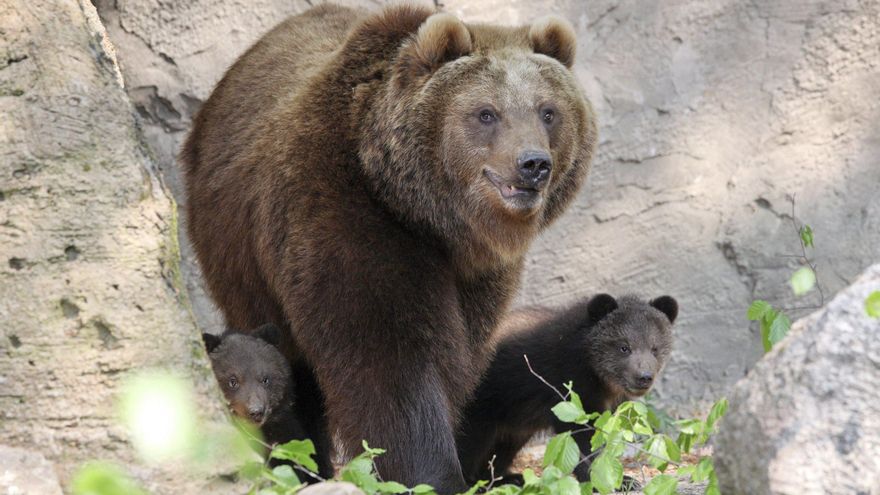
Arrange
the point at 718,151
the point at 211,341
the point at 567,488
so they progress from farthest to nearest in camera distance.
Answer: the point at 718,151 → the point at 211,341 → the point at 567,488

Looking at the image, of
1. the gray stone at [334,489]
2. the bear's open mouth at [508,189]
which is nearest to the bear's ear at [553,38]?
the bear's open mouth at [508,189]

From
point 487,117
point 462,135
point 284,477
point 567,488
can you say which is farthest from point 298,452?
point 487,117

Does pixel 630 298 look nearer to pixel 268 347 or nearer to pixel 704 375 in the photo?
pixel 704 375

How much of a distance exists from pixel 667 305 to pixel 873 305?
487 cm

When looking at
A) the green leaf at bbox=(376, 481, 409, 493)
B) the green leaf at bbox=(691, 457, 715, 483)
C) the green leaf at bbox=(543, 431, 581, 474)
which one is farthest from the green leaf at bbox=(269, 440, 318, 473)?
the green leaf at bbox=(691, 457, 715, 483)

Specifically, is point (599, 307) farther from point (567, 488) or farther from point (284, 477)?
point (284, 477)

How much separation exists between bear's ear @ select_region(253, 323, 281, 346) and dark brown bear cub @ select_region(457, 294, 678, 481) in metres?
2.02

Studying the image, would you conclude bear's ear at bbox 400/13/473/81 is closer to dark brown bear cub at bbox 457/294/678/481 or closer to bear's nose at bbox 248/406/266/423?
bear's nose at bbox 248/406/266/423

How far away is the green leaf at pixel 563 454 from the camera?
580 cm

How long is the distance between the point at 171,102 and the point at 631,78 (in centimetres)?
372

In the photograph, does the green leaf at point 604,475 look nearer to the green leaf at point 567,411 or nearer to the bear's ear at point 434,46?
the green leaf at point 567,411

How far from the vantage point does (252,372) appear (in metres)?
6.89

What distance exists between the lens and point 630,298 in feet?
29.2

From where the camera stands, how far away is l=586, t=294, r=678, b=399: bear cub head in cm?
842
